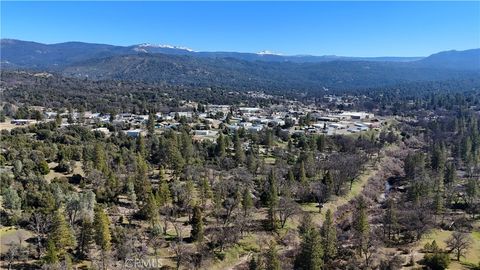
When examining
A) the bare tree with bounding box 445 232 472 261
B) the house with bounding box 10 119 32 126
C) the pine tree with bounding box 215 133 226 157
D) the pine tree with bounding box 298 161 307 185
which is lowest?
the bare tree with bounding box 445 232 472 261

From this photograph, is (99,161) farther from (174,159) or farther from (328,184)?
(328,184)

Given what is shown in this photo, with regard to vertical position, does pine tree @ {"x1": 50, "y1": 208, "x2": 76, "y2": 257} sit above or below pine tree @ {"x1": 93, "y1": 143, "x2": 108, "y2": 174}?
below

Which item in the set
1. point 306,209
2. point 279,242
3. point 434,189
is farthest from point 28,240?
point 434,189

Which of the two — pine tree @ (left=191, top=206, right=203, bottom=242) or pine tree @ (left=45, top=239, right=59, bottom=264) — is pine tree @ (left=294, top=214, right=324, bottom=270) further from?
pine tree @ (left=45, top=239, right=59, bottom=264)

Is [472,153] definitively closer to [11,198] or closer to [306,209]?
[306,209]

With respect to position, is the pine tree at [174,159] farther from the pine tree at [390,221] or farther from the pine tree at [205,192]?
the pine tree at [390,221]

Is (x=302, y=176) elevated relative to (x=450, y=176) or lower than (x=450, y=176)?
elevated

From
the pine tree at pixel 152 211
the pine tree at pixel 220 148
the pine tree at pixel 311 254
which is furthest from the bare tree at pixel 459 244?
the pine tree at pixel 220 148

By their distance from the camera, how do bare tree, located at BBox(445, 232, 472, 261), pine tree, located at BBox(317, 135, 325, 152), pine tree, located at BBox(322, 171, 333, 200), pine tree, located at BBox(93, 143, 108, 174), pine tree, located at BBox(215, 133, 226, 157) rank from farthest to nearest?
1. pine tree, located at BBox(317, 135, 325, 152)
2. pine tree, located at BBox(215, 133, 226, 157)
3. pine tree, located at BBox(93, 143, 108, 174)
4. pine tree, located at BBox(322, 171, 333, 200)
5. bare tree, located at BBox(445, 232, 472, 261)

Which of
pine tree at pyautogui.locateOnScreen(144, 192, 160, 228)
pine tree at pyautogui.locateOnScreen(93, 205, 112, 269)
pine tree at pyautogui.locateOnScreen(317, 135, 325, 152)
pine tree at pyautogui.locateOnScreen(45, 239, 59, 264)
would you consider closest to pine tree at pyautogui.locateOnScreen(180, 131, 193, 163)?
pine tree at pyautogui.locateOnScreen(144, 192, 160, 228)

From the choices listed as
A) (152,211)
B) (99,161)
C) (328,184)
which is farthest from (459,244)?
(99,161)
